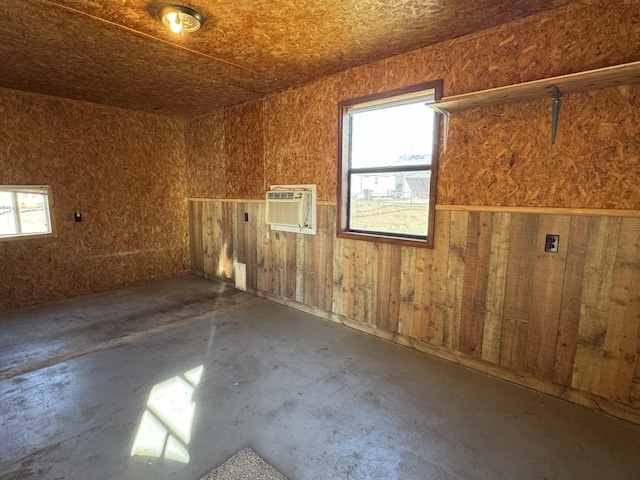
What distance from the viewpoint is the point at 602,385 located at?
1.99 meters

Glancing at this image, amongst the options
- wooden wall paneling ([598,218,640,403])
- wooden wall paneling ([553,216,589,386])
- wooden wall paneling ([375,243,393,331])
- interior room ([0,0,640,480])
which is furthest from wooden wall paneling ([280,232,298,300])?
wooden wall paneling ([598,218,640,403])

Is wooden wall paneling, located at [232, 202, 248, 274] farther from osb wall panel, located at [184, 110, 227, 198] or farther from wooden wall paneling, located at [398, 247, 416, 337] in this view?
wooden wall paneling, located at [398, 247, 416, 337]

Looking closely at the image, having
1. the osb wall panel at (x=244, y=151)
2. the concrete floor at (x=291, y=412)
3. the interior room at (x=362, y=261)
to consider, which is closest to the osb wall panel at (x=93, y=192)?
the interior room at (x=362, y=261)

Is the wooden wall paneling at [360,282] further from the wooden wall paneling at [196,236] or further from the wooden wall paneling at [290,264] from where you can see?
the wooden wall paneling at [196,236]

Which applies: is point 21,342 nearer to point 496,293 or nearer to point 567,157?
point 496,293

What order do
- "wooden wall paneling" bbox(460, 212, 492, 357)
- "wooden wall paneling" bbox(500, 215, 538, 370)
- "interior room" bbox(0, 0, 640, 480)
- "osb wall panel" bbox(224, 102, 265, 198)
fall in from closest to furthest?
"interior room" bbox(0, 0, 640, 480)
"wooden wall paneling" bbox(500, 215, 538, 370)
"wooden wall paneling" bbox(460, 212, 492, 357)
"osb wall panel" bbox(224, 102, 265, 198)

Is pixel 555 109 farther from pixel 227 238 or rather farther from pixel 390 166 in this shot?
pixel 227 238

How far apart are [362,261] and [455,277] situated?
0.87 m

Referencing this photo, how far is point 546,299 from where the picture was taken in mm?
2131

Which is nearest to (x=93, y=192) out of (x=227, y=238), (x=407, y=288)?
(x=227, y=238)

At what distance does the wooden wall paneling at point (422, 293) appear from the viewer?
8.64 ft

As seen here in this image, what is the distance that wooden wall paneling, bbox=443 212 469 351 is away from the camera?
244cm

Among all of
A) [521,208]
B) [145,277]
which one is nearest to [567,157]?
[521,208]

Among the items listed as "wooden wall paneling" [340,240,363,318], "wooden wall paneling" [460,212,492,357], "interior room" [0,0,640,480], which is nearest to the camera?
"interior room" [0,0,640,480]
